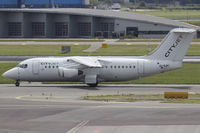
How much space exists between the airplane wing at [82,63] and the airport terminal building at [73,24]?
66.5 meters

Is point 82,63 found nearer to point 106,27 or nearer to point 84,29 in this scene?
point 84,29

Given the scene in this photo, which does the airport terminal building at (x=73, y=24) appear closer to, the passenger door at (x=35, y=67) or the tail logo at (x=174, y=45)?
the passenger door at (x=35, y=67)

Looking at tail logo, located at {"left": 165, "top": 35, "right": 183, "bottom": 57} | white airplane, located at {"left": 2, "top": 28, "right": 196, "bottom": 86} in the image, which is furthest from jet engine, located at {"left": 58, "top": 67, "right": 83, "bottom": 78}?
tail logo, located at {"left": 165, "top": 35, "right": 183, "bottom": 57}

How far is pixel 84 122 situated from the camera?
2841 cm

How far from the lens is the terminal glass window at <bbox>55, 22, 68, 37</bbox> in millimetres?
116094

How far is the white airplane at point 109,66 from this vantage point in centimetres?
4509

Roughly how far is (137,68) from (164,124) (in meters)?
18.1

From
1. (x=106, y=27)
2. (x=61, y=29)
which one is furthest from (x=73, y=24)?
(x=106, y=27)

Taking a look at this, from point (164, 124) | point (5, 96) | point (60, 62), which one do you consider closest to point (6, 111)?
point (5, 96)

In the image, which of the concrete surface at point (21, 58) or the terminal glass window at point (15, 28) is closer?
the concrete surface at point (21, 58)

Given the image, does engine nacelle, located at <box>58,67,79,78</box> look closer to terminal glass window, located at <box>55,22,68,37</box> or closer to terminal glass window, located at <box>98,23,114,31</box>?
terminal glass window, located at <box>55,22,68,37</box>

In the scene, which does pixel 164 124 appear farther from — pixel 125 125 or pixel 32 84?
pixel 32 84

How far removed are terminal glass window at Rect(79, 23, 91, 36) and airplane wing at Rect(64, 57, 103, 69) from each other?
70041mm

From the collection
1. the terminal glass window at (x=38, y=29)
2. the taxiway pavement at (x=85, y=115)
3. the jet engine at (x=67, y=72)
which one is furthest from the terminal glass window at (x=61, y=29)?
the taxiway pavement at (x=85, y=115)
